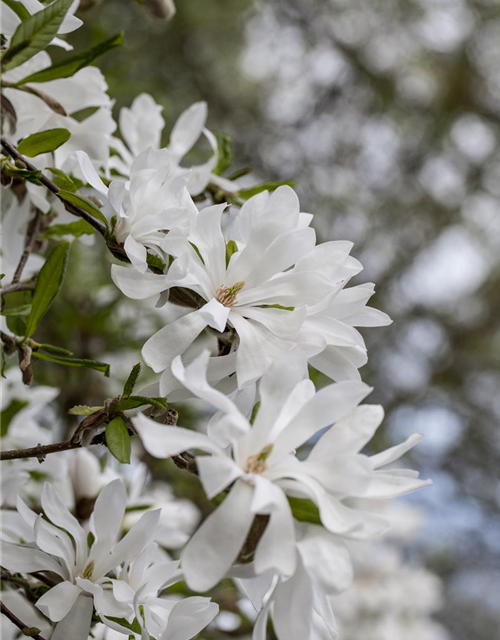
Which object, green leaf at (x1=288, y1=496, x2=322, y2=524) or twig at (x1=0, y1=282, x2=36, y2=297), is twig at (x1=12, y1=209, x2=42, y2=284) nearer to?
twig at (x1=0, y1=282, x2=36, y2=297)

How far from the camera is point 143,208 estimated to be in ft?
0.96

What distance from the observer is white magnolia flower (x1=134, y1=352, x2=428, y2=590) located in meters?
0.21

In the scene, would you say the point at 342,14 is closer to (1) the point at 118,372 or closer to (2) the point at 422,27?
(2) the point at 422,27

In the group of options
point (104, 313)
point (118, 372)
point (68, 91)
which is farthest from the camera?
point (118, 372)

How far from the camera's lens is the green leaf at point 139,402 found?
257 mm

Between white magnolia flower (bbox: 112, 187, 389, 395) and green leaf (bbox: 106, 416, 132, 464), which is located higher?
white magnolia flower (bbox: 112, 187, 389, 395)

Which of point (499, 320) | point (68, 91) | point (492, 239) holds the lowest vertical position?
point (499, 320)

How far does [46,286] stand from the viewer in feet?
1.14

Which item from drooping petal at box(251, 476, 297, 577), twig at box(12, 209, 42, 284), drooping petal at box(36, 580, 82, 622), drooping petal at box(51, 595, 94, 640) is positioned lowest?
drooping petal at box(51, 595, 94, 640)

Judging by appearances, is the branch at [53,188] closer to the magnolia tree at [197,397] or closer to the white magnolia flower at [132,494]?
the magnolia tree at [197,397]

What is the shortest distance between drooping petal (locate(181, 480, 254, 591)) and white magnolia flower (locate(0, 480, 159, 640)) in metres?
0.08

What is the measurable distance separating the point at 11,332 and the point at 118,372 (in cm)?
46

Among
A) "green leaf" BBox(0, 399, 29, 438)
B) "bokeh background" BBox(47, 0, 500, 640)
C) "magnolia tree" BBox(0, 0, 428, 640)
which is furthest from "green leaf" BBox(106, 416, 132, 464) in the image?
"bokeh background" BBox(47, 0, 500, 640)

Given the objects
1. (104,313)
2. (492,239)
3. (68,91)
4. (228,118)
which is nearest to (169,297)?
(68,91)
